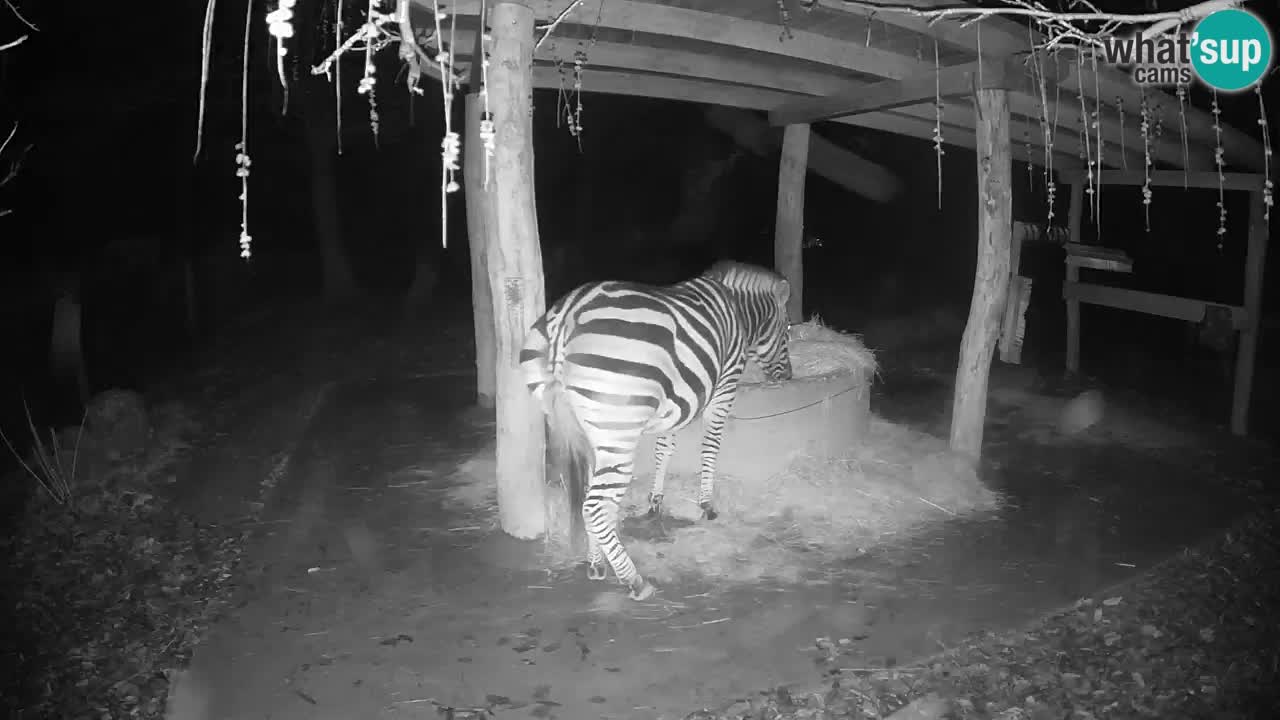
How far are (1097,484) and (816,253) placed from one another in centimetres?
1519

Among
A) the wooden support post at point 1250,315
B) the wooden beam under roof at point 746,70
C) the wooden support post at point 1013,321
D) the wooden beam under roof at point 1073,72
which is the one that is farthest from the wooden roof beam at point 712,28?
the wooden support post at point 1013,321

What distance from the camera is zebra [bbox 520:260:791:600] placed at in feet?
16.1

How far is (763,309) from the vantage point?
6793mm

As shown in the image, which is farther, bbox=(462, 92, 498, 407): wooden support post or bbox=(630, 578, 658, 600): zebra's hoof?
bbox=(462, 92, 498, 407): wooden support post

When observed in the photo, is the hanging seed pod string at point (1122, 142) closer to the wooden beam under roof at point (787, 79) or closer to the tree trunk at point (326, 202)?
the wooden beam under roof at point (787, 79)

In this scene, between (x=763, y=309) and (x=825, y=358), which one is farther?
(x=825, y=358)

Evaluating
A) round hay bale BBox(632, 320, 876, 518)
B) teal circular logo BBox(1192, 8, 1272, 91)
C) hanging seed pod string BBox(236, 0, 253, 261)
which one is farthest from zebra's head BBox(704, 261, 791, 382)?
hanging seed pod string BBox(236, 0, 253, 261)

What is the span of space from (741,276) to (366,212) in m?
20.1

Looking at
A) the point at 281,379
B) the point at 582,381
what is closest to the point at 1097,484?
the point at 582,381

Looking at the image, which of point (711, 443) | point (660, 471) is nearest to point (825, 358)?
point (711, 443)

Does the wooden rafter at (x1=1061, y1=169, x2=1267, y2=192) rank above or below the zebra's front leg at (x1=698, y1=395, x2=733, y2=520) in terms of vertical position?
above

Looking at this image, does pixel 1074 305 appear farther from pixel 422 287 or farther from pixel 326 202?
pixel 326 202

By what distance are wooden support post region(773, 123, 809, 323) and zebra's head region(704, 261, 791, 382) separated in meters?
2.36

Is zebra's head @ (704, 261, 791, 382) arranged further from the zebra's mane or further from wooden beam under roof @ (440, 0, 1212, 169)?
wooden beam under roof @ (440, 0, 1212, 169)
